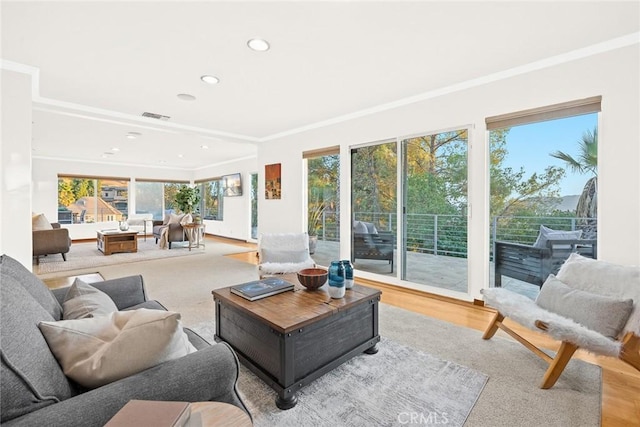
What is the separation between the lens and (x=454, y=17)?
83.0 inches

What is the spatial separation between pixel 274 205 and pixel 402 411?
4458mm

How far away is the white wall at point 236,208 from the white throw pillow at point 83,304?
259 inches

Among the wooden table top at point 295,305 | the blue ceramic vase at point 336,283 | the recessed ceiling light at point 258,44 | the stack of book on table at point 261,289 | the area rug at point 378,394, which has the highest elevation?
the recessed ceiling light at point 258,44

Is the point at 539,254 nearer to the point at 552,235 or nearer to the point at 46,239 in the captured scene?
the point at 552,235

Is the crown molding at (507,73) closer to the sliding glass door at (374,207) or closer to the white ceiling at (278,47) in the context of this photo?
the white ceiling at (278,47)

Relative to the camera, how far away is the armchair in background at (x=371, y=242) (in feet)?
13.4

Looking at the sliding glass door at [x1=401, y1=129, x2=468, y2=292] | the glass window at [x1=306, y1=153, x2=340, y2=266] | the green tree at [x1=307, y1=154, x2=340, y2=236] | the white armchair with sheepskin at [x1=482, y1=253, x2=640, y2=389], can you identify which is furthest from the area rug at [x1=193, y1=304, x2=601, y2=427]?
the green tree at [x1=307, y1=154, x2=340, y2=236]

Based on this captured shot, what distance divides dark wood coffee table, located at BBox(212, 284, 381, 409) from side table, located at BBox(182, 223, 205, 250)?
5.49 meters

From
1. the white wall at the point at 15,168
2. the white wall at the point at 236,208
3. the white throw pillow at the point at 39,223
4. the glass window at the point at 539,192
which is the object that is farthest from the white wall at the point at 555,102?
the white throw pillow at the point at 39,223

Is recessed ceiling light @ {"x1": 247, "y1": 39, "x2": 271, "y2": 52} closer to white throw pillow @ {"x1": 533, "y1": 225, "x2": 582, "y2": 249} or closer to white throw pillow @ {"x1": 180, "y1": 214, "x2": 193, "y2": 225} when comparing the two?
white throw pillow @ {"x1": 533, "y1": 225, "x2": 582, "y2": 249}

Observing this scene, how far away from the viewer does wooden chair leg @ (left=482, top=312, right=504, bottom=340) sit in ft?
7.82

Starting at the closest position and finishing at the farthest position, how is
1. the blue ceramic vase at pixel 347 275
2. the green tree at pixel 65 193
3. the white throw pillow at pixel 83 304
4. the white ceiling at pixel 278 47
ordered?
the white throw pillow at pixel 83 304 → the white ceiling at pixel 278 47 → the blue ceramic vase at pixel 347 275 → the green tree at pixel 65 193

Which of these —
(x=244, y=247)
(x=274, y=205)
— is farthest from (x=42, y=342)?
(x=244, y=247)

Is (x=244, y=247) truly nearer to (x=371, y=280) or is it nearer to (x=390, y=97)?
(x=371, y=280)
